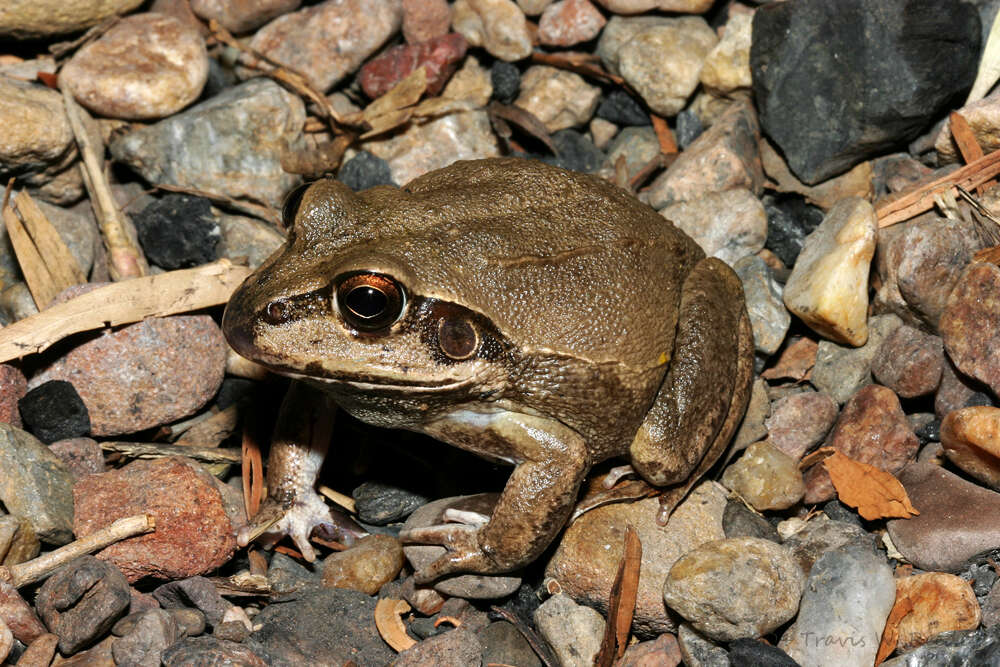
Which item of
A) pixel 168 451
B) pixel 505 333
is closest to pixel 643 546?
pixel 505 333

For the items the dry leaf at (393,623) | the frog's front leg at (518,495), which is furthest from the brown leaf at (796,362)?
the dry leaf at (393,623)

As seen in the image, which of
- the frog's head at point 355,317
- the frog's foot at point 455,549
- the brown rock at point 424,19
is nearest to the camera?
the frog's head at point 355,317

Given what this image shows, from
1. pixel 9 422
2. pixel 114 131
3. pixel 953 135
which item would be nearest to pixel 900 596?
pixel 953 135

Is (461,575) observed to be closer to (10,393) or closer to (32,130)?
(10,393)

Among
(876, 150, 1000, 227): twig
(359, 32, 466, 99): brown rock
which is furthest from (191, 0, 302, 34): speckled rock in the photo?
(876, 150, 1000, 227): twig

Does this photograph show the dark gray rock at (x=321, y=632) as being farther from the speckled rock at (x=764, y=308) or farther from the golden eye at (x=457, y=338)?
the speckled rock at (x=764, y=308)

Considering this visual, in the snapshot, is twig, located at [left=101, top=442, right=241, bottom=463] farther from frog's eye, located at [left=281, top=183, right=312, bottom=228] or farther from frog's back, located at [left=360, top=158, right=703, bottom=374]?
frog's back, located at [left=360, top=158, right=703, bottom=374]
